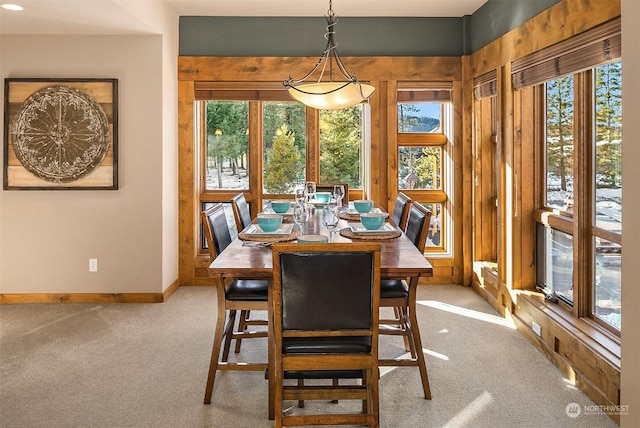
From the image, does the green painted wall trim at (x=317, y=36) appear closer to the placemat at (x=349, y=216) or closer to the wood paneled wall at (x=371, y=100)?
the wood paneled wall at (x=371, y=100)

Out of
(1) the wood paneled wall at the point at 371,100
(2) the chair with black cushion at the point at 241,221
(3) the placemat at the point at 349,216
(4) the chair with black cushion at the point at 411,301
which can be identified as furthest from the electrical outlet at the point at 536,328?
(2) the chair with black cushion at the point at 241,221

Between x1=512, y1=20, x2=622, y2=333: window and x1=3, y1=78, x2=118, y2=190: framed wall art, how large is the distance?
342 cm

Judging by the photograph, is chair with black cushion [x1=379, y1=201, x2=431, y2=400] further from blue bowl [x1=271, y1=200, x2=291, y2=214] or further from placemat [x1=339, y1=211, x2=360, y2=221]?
blue bowl [x1=271, y1=200, x2=291, y2=214]

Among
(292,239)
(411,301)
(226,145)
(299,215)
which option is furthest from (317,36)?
(411,301)

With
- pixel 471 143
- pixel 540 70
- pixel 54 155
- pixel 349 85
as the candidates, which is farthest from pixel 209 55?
pixel 540 70

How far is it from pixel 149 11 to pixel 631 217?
3.77 m

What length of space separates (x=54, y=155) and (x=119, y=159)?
0.53 m

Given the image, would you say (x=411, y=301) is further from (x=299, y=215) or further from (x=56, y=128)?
(x=56, y=128)

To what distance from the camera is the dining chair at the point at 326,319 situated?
2074 millimetres

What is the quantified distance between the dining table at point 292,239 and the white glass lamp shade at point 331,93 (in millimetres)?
853

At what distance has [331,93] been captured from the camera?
3.48 metres

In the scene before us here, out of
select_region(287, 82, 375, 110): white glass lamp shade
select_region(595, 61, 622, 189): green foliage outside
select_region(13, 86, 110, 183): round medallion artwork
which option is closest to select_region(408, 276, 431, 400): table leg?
select_region(595, 61, 622, 189): green foliage outside

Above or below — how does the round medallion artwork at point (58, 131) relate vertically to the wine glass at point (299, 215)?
above

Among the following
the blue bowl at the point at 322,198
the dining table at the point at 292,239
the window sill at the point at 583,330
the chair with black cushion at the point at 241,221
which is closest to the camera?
the dining table at the point at 292,239
